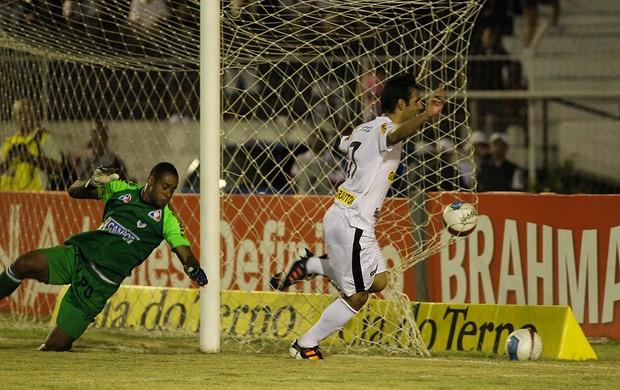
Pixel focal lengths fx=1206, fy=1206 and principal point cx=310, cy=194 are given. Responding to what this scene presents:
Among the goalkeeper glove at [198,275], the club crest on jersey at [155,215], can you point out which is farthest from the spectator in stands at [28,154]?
the goalkeeper glove at [198,275]

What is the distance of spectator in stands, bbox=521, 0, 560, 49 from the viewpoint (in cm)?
1609

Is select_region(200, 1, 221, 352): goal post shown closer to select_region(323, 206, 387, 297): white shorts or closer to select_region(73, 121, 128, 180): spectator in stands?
select_region(323, 206, 387, 297): white shorts

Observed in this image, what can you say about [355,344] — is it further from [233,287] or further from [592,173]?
[592,173]

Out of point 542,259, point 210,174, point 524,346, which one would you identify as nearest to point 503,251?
point 542,259

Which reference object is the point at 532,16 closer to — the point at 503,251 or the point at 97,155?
the point at 97,155

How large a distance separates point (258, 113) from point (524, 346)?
186 inches

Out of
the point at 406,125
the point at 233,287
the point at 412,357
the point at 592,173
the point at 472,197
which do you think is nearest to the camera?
the point at 406,125

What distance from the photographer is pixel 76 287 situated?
9.14 meters

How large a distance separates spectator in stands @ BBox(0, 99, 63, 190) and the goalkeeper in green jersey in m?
3.44

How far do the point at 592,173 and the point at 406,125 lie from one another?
7835mm

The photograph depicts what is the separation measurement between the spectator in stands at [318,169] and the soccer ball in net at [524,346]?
2.51m

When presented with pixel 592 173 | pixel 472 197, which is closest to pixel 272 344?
pixel 472 197

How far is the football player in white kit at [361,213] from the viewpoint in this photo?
327 inches

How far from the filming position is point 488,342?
9.36 metres
